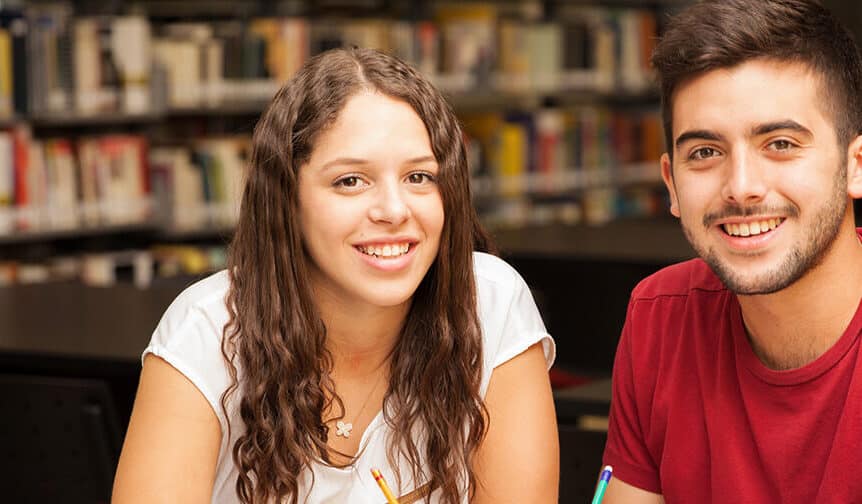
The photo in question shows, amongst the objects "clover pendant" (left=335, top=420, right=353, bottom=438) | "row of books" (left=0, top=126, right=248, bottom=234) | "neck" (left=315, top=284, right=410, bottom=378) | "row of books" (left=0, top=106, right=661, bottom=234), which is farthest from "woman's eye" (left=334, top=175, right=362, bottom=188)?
"row of books" (left=0, top=126, right=248, bottom=234)

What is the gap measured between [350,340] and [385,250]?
0.61 feet

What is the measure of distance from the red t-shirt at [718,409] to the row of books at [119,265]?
125 inches

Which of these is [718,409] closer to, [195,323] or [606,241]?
[195,323]

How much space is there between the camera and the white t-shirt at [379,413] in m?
1.57

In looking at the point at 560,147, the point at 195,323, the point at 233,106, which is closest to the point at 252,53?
the point at 233,106

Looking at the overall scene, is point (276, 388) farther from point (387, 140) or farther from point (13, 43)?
point (13, 43)

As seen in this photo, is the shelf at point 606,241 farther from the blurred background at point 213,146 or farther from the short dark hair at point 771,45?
the short dark hair at point 771,45

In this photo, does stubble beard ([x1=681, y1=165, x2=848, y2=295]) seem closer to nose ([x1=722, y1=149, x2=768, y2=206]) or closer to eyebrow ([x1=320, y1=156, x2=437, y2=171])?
Result: nose ([x1=722, y1=149, x2=768, y2=206])

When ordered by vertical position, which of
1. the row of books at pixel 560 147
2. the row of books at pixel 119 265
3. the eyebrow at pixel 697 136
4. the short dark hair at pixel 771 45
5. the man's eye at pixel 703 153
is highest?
the short dark hair at pixel 771 45

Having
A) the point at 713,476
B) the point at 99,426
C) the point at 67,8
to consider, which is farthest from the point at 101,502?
the point at 67,8

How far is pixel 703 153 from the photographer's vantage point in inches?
56.8

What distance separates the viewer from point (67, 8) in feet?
15.2

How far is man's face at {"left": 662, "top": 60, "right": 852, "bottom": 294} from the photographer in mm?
1394

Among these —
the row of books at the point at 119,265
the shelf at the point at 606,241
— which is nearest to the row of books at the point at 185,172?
the row of books at the point at 119,265
